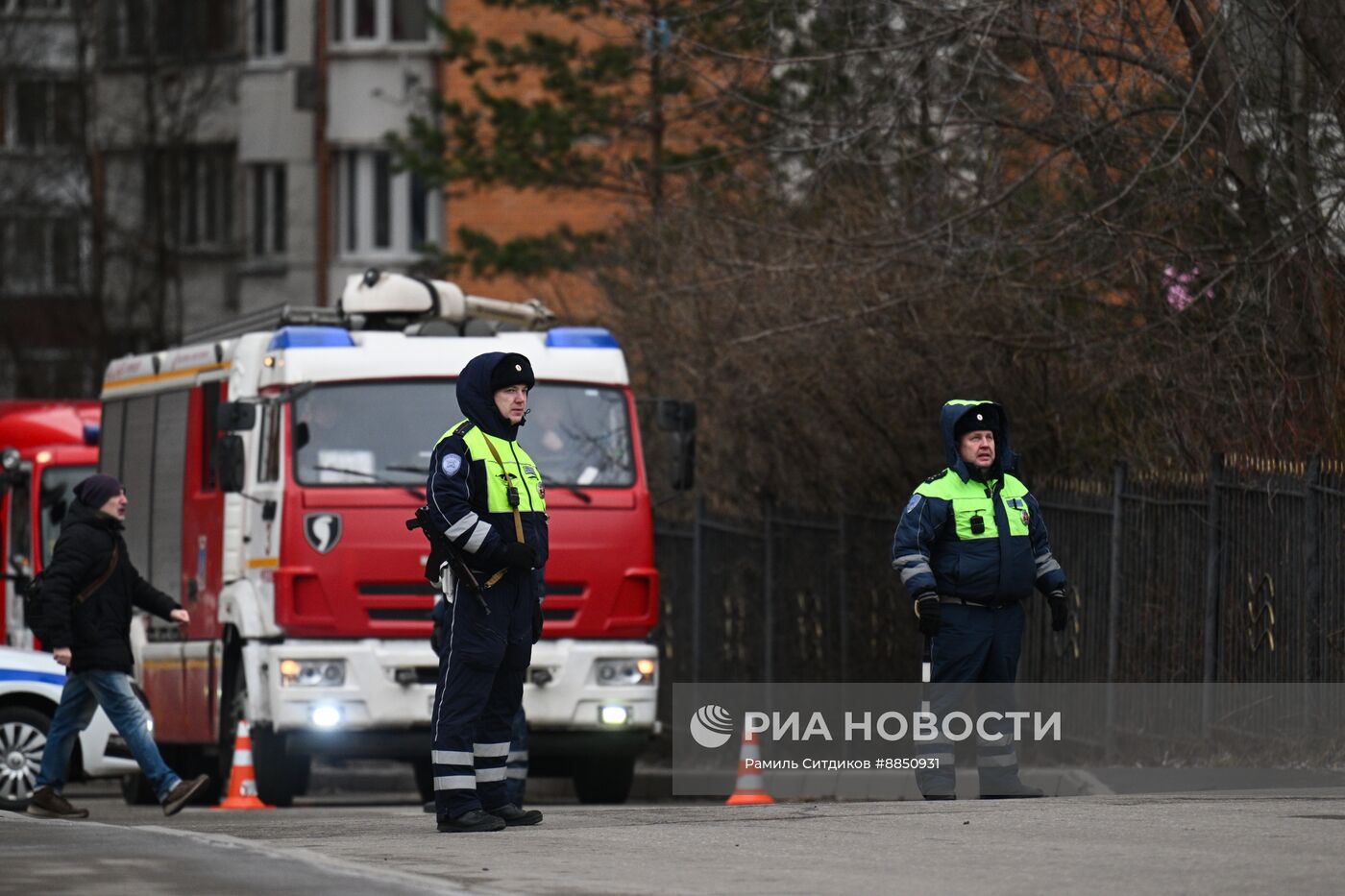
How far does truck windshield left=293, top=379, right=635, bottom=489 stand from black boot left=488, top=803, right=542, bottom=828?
14.3 ft

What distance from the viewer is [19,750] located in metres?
16.2

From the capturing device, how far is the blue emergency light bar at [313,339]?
15.9 metres

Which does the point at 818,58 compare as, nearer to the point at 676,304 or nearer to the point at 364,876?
the point at 676,304

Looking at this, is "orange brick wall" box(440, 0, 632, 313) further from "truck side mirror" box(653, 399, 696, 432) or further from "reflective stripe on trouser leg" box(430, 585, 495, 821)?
"reflective stripe on trouser leg" box(430, 585, 495, 821)

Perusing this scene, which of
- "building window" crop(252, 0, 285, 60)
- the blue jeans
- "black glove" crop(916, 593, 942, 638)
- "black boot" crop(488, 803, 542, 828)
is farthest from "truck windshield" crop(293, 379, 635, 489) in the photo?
"building window" crop(252, 0, 285, 60)

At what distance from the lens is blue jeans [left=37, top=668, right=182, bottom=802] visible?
549 inches

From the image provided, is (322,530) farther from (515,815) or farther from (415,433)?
(515,815)

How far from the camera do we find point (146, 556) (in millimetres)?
18406

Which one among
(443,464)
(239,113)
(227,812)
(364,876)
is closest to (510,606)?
(443,464)

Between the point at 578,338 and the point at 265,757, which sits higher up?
the point at 578,338

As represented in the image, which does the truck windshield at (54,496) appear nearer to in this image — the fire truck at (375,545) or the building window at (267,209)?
the fire truck at (375,545)

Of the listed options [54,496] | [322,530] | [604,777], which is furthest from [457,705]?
[54,496]

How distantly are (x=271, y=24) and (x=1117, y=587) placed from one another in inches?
1341

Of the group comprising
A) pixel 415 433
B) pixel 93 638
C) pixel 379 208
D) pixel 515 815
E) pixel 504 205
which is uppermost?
pixel 379 208
